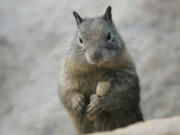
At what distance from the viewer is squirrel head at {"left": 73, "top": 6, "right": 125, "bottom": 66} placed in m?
5.16

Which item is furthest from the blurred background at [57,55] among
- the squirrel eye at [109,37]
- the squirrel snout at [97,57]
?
the squirrel snout at [97,57]

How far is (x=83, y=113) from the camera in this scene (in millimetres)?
5695

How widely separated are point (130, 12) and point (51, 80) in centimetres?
213

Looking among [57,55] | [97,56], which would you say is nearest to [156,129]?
[97,56]

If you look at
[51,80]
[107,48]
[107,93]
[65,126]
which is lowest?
[65,126]

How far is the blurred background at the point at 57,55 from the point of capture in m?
8.18

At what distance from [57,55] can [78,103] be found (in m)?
3.55

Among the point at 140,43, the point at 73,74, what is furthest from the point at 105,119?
the point at 140,43

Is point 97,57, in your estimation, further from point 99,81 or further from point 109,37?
point 99,81

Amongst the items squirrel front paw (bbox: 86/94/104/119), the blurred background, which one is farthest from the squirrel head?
the blurred background

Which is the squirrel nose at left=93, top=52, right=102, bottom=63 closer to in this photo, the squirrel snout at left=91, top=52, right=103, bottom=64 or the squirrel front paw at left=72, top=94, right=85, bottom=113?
the squirrel snout at left=91, top=52, right=103, bottom=64

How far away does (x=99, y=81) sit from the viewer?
18.4 feet

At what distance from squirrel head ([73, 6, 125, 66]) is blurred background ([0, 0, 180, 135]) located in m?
2.45

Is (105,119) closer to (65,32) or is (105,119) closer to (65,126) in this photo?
(65,126)
